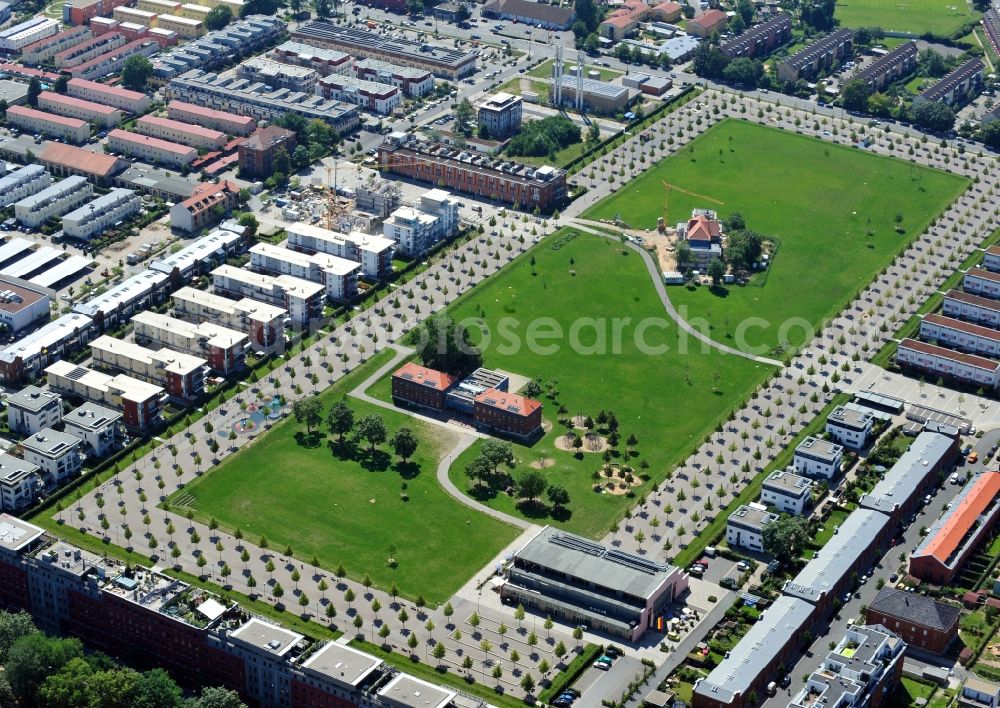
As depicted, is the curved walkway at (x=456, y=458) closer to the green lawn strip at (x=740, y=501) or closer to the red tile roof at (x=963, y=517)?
the green lawn strip at (x=740, y=501)

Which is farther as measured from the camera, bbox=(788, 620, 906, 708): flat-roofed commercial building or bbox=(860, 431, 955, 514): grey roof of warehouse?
bbox=(860, 431, 955, 514): grey roof of warehouse

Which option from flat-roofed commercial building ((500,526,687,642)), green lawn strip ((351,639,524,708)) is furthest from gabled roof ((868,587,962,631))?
green lawn strip ((351,639,524,708))

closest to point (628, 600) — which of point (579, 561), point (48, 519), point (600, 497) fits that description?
point (579, 561)

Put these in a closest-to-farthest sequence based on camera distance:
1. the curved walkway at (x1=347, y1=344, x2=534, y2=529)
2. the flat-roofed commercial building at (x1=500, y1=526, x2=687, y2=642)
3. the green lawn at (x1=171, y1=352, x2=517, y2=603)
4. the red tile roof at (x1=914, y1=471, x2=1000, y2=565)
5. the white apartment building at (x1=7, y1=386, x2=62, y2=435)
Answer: the flat-roofed commercial building at (x1=500, y1=526, x2=687, y2=642) < the red tile roof at (x1=914, y1=471, x2=1000, y2=565) < the green lawn at (x1=171, y1=352, x2=517, y2=603) < the curved walkway at (x1=347, y1=344, x2=534, y2=529) < the white apartment building at (x1=7, y1=386, x2=62, y2=435)

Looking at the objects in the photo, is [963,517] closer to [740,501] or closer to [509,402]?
[740,501]

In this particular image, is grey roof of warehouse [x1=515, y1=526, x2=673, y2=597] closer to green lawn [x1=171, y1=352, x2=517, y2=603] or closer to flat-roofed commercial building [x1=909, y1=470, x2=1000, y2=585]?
green lawn [x1=171, y1=352, x2=517, y2=603]

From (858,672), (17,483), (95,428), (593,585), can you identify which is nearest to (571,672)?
(593,585)

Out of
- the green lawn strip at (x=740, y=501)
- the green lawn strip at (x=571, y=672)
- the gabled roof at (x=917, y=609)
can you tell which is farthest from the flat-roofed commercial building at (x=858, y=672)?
the green lawn strip at (x=740, y=501)
